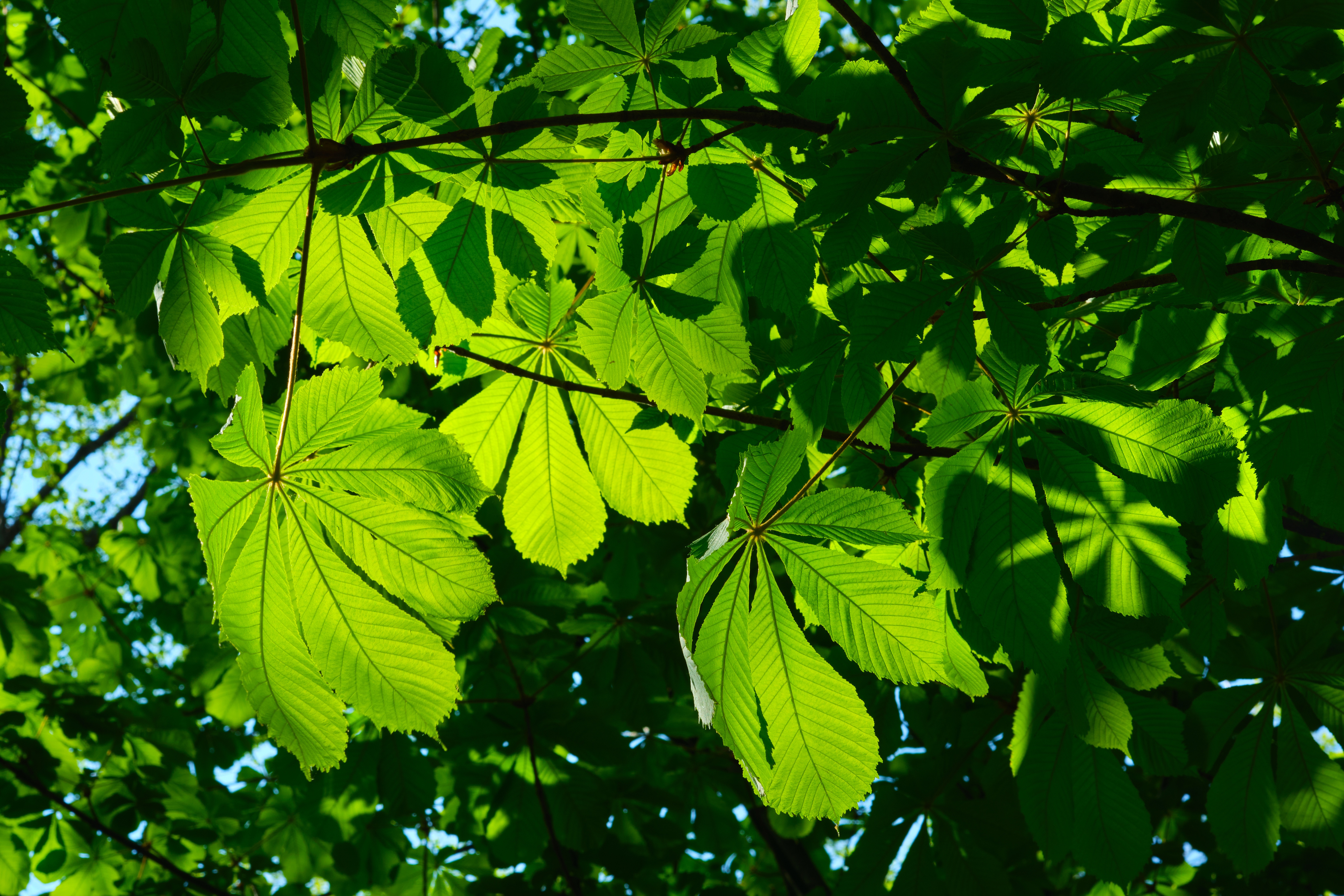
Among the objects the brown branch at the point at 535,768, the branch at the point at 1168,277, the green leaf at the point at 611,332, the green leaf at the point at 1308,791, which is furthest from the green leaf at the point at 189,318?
the green leaf at the point at 1308,791

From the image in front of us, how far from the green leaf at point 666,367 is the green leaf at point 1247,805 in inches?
56.9

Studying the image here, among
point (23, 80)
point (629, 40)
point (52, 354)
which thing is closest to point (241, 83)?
point (629, 40)

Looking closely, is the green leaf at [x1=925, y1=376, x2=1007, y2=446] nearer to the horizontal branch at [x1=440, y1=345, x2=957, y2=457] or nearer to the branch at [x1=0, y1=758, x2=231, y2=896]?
the horizontal branch at [x1=440, y1=345, x2=957, y2=457]

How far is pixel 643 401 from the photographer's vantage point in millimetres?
1651

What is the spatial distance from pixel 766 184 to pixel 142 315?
3.10 m

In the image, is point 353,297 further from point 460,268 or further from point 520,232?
point 520,232

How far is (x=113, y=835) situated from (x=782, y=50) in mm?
3215

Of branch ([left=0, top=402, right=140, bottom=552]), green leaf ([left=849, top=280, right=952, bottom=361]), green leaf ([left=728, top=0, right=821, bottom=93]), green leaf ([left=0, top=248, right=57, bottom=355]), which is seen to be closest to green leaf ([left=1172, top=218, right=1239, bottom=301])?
green leaf ([left=849, top=280, right=952, bottom=361])

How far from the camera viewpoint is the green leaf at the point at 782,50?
1.22 meters

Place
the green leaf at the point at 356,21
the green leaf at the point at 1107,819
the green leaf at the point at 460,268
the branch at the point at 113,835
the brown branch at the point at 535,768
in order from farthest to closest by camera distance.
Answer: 1. the branch at the point at 113,835
2. the brown branch at the point at 535,768
3. the green leaf at the point at 1107,819
4. the green leaf at the point at 460,268
5. the green leaf at the point at 356,21

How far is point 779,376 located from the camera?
5.60ft

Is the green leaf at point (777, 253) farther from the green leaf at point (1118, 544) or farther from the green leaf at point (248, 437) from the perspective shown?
the green leaf at point (248, 437)

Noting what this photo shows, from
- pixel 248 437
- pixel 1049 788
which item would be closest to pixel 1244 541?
pixel 1049 788

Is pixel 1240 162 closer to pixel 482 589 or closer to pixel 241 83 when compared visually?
pixel 482 589
